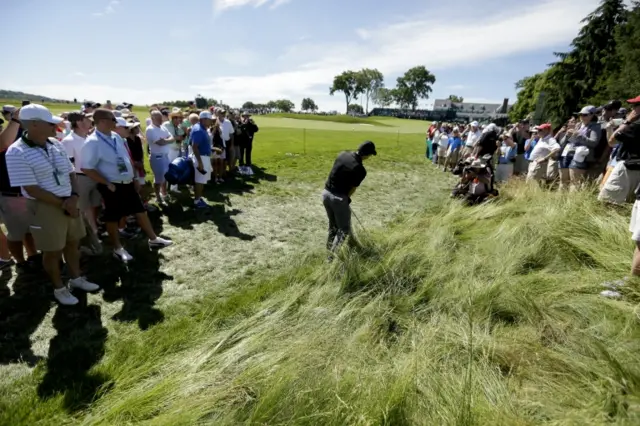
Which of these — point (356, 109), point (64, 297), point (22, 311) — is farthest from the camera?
point (356, 109)

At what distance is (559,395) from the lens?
211cm

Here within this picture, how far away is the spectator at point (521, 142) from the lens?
34.6 feet

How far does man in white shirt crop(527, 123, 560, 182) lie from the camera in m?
8.31

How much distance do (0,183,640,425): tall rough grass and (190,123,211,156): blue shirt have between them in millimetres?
3915

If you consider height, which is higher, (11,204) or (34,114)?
(34,114)

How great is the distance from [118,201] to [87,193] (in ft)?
2.40

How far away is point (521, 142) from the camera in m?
10.6

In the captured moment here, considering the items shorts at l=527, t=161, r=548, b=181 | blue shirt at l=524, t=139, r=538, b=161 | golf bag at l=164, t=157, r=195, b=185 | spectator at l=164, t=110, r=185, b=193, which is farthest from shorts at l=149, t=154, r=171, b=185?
blue shirt at l=524, t=139, r=538, b=161

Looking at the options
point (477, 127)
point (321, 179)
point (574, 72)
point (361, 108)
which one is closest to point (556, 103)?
point (574, 72)

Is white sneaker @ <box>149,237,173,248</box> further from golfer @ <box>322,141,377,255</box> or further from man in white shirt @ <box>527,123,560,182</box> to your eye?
man in white shirt @ <box>527,123,560,182</box>

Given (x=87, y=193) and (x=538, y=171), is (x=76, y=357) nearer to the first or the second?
(x=87, y=193)

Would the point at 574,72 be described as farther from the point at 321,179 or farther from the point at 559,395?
the point at 559,395

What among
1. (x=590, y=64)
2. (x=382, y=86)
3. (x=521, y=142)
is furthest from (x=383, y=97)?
(x=521, y=142)

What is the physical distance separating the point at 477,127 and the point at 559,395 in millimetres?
11607
